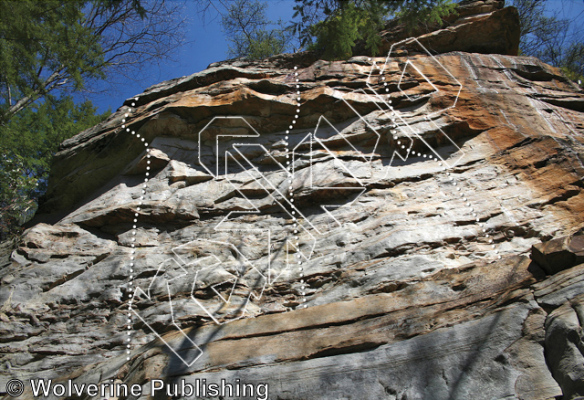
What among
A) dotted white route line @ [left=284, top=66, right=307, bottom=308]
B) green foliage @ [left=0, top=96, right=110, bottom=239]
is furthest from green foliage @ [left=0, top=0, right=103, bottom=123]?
dotted white route line @ [left=284, top=66, right=307, bottom=308]

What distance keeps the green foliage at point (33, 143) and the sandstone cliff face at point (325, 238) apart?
98.6 inches

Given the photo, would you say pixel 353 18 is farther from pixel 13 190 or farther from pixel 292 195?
pixel 13 190

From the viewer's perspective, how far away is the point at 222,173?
5809 millimetres

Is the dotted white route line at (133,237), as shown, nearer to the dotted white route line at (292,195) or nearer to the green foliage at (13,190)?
the dotted white route line at (292,195)

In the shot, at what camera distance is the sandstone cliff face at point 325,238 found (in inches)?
123

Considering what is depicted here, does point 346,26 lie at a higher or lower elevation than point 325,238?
higher

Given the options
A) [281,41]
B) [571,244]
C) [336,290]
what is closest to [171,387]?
Result: [336,290]

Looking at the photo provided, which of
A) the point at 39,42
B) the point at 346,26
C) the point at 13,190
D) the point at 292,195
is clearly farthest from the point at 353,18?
the point at 13,190

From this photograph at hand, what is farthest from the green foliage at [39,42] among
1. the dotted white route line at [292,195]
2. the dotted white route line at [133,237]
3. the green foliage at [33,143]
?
the dotted white route line at [292,195]

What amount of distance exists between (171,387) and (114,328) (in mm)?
1274

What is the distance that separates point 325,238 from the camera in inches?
182

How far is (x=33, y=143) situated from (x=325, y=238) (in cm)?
1018

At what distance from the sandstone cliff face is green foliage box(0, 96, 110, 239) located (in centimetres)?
Result: 250

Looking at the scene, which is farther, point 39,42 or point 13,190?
point 13,190
